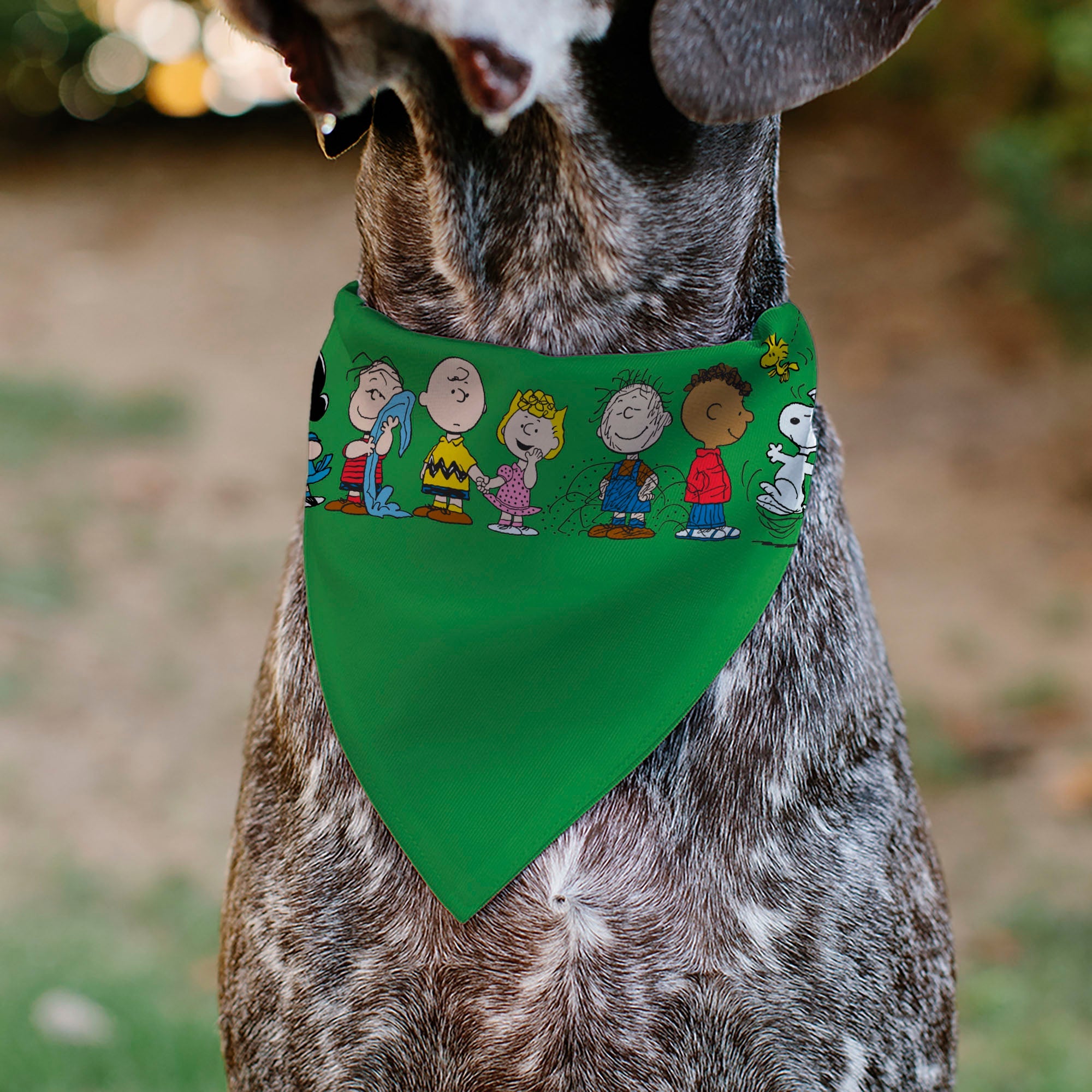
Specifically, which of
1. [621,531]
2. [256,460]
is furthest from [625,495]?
[256,460]

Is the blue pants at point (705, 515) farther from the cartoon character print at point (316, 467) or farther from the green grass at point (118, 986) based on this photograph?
the green grass at point (118, 986)

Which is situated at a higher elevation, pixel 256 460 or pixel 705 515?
pixel 256 460

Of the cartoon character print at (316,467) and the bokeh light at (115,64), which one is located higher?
the bokeh light at (115,64)

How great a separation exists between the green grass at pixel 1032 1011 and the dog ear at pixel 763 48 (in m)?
2.93

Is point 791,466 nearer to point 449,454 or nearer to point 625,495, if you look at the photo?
point 625,495

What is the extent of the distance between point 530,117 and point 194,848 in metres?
3.61

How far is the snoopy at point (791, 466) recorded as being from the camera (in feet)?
6.79

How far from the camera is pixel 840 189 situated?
31.4ft

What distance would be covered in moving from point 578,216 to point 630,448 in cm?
36

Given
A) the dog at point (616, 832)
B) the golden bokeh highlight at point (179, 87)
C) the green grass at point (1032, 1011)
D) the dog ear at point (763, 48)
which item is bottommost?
the green grass at point (1032, 1011)

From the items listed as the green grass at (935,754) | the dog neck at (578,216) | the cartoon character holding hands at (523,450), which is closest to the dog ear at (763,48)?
the dog neck at (578,216)

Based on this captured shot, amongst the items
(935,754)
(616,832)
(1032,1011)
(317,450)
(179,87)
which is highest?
(179,87)

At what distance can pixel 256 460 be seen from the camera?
7785 millimetres

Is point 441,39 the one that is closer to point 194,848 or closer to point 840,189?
point 194,848
